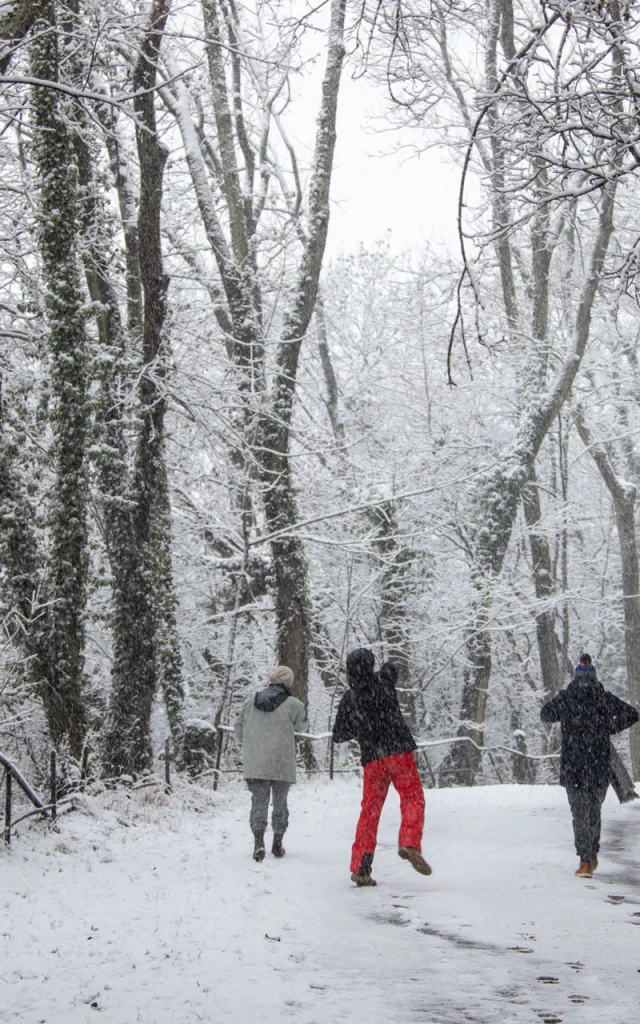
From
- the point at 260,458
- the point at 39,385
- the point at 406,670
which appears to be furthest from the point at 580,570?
the point at 39,385

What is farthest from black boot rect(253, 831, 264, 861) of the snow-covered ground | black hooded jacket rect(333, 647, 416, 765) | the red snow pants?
black hooded jacket rect(333, 647, 416, 765)

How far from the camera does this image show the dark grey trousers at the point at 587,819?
7.39m

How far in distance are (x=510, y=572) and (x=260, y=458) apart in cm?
1109

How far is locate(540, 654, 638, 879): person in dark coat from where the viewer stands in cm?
741

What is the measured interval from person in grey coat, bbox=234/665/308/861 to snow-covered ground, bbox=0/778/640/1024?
0.35 meters

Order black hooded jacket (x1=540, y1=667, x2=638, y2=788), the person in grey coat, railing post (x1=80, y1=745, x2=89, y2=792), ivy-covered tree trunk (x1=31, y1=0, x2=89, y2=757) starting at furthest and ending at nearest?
ivy-covered tree trunk (x1=31, y1=0, x2=89, y2=757), railing post (x1=80, y1=745, x2=89, y2=792), the person in grey coat, black hooded jacket (x1=540, y1=667, x2=638, y2=788)

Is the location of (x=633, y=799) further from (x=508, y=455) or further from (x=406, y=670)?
(x=406, y=670)

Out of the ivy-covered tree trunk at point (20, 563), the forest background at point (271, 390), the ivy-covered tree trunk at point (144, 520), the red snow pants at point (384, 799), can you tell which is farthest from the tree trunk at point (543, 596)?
the red snow pants at point (384, 799)

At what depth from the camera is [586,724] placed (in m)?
7.71

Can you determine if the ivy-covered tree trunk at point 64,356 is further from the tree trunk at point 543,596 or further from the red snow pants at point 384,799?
the tree trunk at point 543,596

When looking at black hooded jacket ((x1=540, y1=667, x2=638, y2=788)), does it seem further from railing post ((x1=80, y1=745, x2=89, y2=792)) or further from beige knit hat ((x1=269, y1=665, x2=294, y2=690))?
railing post ((x1=80, y1=745, x2=89, y2=792))

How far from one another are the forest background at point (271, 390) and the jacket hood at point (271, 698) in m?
2.95

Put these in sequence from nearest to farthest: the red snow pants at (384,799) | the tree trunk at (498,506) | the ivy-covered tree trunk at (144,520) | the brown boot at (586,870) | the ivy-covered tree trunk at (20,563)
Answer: the red snow pants at (384,799) → the brown boot at (586,870) → the ivy-covered tree trunk at (20,563) → the ivy-covered tree trunk at (144,520) → the tree trunk at (498,506)

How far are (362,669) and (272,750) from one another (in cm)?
127
